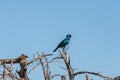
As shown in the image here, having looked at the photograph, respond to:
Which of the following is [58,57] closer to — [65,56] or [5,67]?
[65,56]

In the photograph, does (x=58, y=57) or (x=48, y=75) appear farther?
(x=58, y=57)

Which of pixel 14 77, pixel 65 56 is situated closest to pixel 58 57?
pixel 65 56

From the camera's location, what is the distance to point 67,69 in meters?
17.9

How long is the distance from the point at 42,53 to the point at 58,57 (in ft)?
1.92

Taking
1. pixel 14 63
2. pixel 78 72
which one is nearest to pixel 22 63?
pixel 14 63

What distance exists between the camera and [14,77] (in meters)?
17.5

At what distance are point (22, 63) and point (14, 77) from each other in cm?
92

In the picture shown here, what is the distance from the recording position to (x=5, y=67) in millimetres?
17750

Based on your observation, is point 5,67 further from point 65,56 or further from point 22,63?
point 65,56

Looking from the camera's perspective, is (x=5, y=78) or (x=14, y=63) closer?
(x=5, y=78)

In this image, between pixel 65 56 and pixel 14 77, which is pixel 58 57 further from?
pixel 14 77

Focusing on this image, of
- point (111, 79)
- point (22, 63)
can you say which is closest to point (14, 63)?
point (22, 63)

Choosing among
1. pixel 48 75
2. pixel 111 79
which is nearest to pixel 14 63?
pixel 48 75

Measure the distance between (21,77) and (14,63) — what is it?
51 cm
